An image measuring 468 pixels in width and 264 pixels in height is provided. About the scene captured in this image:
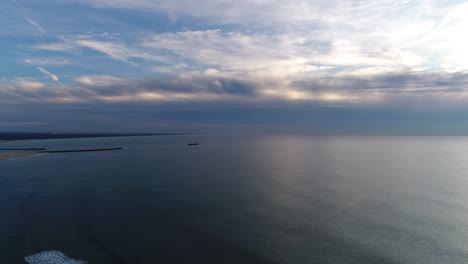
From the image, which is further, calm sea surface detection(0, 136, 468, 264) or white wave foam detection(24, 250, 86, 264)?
calm sea surface detection(0, 136, 468, 264)

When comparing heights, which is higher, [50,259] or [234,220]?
[50,259]

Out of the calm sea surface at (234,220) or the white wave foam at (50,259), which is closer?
the white wave foam at (50,259)

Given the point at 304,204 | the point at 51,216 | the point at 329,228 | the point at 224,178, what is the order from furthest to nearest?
the point at 224,178, the point at 304,204, the point at 51,216, the point at 329,228

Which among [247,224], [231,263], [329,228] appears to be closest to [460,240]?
[329,228]

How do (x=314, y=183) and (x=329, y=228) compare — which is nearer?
(x=329, y=228)

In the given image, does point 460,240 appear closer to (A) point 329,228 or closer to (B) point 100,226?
(A) point 329,228

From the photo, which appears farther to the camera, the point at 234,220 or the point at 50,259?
the point at 234,220

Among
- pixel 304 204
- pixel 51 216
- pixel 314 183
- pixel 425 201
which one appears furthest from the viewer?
pixel 314 183
